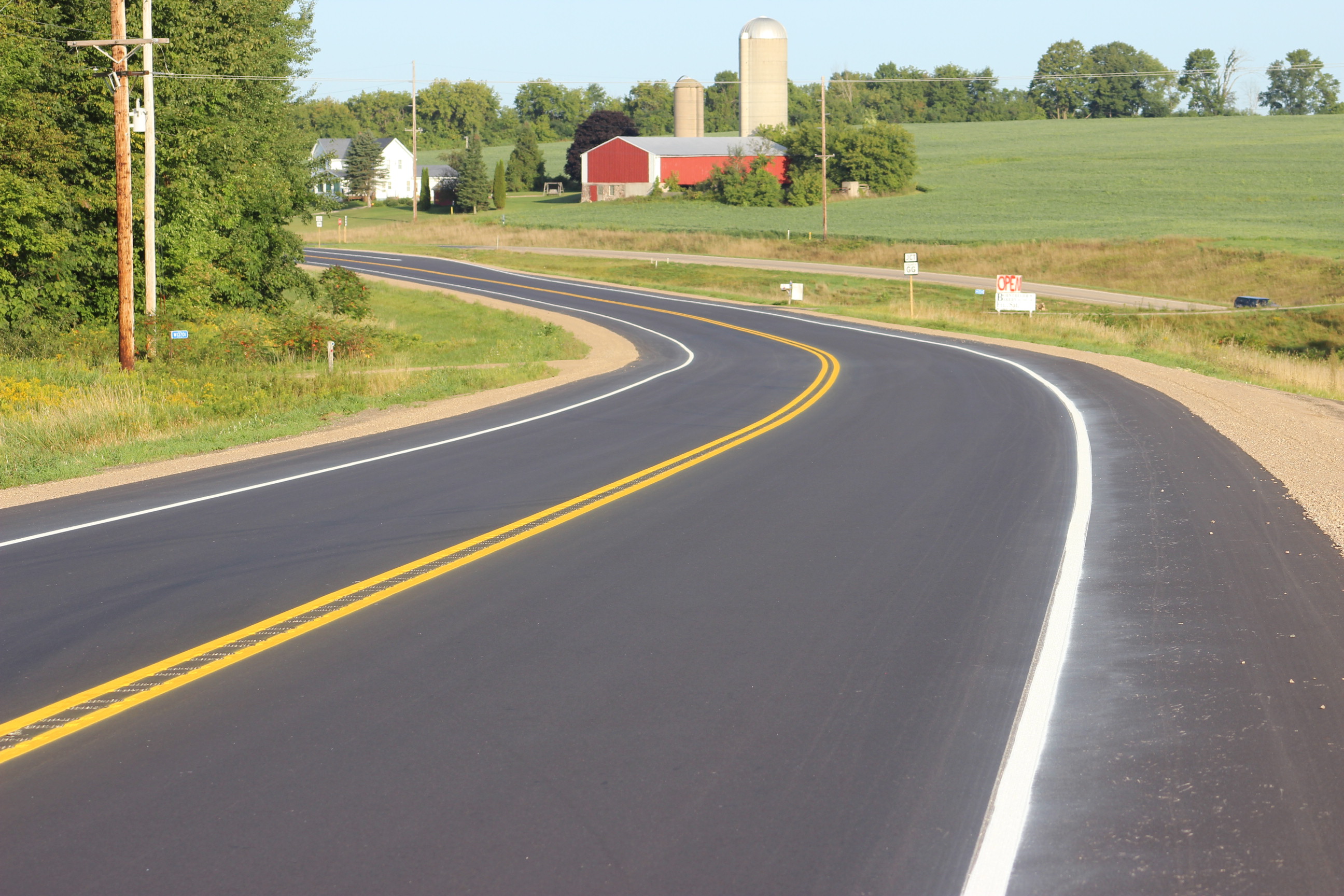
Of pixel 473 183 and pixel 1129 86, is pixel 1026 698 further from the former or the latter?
pixel 1129 86

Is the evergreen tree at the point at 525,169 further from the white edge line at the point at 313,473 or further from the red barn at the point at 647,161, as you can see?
the white edge line at the point at 313,473

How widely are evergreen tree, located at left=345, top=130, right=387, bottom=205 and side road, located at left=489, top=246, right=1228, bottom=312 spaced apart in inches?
1925

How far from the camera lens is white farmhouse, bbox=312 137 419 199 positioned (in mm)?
135125

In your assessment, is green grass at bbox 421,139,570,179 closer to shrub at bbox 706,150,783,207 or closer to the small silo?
the small silo

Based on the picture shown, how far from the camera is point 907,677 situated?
6035 millimetres

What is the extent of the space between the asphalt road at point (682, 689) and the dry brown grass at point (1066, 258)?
48531mm

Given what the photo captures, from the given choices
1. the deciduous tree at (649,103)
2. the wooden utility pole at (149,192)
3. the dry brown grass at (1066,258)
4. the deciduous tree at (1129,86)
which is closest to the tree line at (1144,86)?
the deciduous tree at (1129,86)

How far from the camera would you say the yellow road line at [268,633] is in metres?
5.42

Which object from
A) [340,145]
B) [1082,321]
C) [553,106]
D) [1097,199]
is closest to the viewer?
[1082,321]

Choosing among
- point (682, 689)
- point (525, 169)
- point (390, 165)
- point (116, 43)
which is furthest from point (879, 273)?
point (390, 165)

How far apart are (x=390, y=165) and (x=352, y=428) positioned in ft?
419

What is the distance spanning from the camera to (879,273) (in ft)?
215

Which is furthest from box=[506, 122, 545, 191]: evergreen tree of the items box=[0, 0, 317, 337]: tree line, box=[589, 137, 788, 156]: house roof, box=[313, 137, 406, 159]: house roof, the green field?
box=[0, 0, 317, 337]: tree line

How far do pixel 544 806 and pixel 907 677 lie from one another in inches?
89.6
